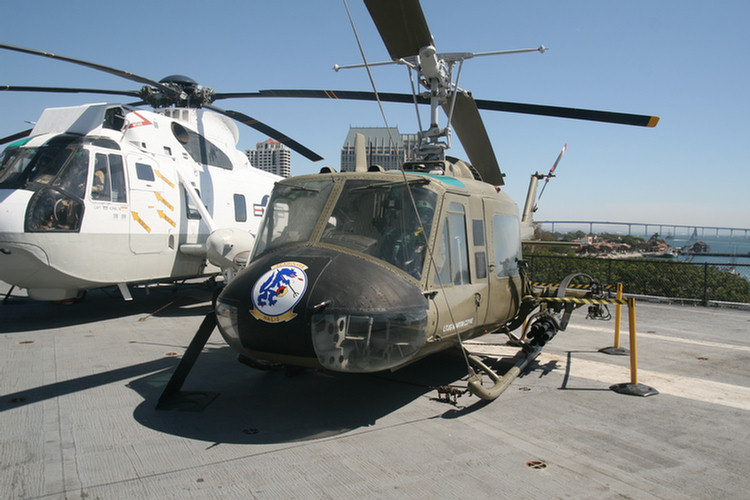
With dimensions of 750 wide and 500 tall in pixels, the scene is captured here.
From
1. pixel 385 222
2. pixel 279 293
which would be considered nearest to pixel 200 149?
pixel 385 222

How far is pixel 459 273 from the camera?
5.61 meters

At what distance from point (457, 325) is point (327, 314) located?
1693 millimetres

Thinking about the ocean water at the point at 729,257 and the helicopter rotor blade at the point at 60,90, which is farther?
the ocean water at the point at 729,257

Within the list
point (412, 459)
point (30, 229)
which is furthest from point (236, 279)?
point (30, 229)

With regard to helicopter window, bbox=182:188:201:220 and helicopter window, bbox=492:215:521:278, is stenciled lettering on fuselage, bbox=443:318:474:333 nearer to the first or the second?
helicopter window, bbox=492:215:521:278

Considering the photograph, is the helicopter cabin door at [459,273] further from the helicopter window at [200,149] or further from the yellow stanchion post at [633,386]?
the helicopter window at [200,149]

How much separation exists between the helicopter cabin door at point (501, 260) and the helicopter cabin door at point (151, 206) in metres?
6.69

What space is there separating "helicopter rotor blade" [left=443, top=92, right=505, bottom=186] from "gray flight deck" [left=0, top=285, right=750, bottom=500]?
11.2 feet

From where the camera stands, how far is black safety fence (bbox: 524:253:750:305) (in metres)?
13.8

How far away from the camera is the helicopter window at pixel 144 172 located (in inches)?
394

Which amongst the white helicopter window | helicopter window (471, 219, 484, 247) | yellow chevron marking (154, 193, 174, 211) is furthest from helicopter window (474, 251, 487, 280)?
yellow chevron marking (154, 193, 174, 211)

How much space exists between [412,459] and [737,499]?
220 centimetres

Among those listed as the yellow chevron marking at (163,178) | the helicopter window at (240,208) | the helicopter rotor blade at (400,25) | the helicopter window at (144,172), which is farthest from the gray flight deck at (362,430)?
the helicopter window at (240,208)

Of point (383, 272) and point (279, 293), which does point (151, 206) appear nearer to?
point (279, 293)
